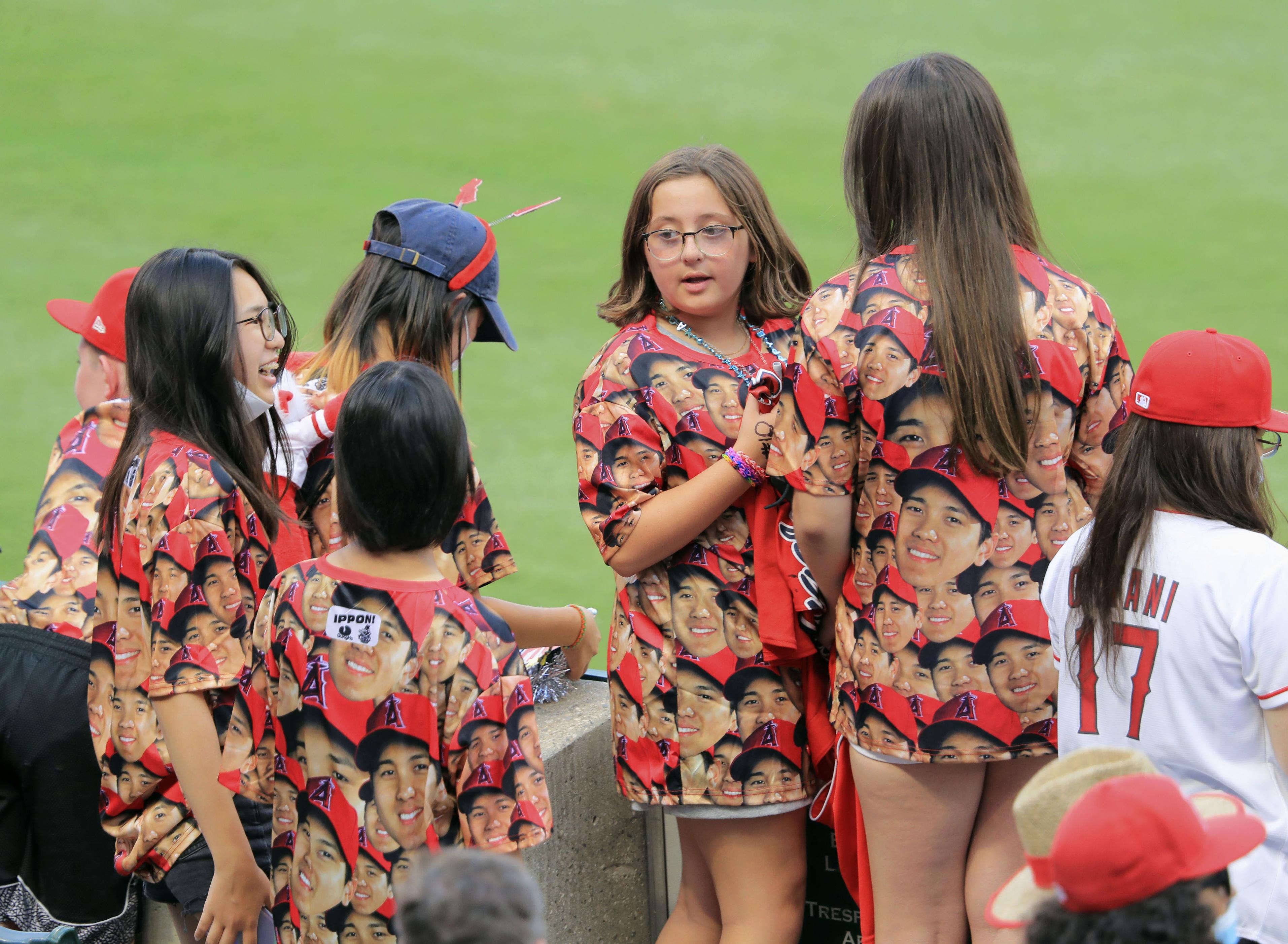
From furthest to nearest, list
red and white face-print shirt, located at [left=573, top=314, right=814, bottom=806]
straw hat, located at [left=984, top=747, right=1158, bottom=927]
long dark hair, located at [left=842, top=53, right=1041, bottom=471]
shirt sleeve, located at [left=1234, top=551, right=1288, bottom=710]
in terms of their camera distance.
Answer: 1. red and white face-print shirt, located at [left=573, top=314, right=814, bottom=806]
2. long dark hair, located at [left=842, top=53, right=1041, bottom=471]
3. shirt sleeve, located at [left=1234, top=551, right=1288, bottom=710]
4. straw hat, located at [left=984, top=747, right=1158, bottom=927]

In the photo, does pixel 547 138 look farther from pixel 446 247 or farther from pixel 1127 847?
pixel 1127 847

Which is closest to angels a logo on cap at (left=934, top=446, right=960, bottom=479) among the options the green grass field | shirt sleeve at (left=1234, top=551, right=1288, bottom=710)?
shirt sleeve at (left=1234, top=551, right=1288, bottom=710)

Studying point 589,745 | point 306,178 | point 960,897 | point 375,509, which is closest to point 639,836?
point 589,745

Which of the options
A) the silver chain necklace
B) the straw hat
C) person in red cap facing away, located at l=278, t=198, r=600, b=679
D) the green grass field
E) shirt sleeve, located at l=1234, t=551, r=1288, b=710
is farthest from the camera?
the green grass field

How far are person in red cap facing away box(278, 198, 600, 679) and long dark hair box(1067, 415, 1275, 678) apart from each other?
1.02 m

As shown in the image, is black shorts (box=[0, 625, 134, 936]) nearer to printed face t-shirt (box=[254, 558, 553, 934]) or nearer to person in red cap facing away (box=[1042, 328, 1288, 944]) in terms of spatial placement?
printed face t-shirt (box=[254, 558, 553, 934])

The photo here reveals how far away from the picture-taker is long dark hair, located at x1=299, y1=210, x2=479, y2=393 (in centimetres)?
269

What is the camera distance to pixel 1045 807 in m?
1.53

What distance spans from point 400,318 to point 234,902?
43.9 inches

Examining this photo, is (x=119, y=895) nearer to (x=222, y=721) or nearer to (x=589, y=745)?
(x=222, y=721)

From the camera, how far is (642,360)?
253 cm

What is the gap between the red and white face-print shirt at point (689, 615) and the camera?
245 cm

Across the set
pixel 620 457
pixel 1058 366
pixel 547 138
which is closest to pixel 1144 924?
pixel 1058 366

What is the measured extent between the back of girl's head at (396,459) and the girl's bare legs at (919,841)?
0.83 metres
